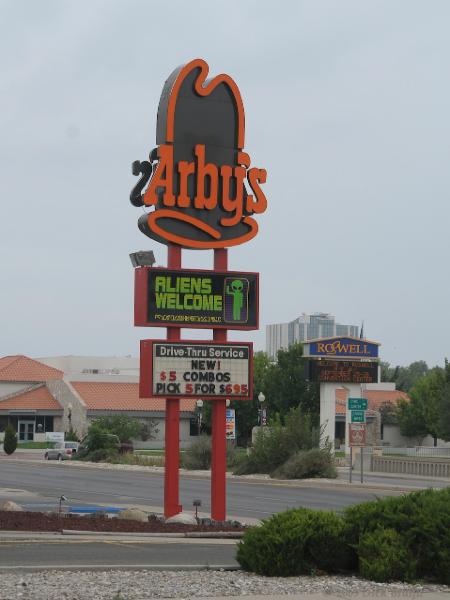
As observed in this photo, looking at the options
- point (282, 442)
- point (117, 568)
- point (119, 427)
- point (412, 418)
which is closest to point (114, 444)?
point (119, 427)

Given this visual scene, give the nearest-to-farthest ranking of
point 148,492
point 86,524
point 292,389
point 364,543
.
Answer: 1. point 364,543
2. point 86,524
3. point 148,492
4. point 292,389

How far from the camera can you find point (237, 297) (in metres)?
27.3

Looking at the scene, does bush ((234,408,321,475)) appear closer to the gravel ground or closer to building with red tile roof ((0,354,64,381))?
the gravel ground

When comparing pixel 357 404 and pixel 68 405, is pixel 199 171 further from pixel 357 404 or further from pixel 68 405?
pixel 68 405

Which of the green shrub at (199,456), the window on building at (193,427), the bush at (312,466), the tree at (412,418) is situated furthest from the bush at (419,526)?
the window on building at (193,427)

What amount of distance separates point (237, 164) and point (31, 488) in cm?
2022

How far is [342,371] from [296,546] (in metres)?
48.4

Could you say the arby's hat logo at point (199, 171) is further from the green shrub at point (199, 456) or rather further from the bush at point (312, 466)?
the green shrub at point (199, 456)

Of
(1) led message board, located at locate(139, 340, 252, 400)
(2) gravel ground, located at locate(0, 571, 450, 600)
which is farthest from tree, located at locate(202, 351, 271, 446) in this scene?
(2) gravel ground, located at locate(0, 571, 450, 600)

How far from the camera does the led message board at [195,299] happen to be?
86.9 feet

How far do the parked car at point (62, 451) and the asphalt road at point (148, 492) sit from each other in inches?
556

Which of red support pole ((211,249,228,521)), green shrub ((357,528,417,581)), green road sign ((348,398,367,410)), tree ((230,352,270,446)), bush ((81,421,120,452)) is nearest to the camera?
green shrub ((357,528,417,581))

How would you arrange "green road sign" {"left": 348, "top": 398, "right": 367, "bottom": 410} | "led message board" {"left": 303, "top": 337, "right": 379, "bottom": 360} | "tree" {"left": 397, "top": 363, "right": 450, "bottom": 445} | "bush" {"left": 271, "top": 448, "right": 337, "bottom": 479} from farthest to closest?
"tree" {"left": 397, "top": 363, "right": 450, "bottom": 445}
"led message board" {"left": 303, "top": 337, "right": 379, "bottom": 360}
"bush" {"left": 271, "top": 448, "right": 337, "bottom": 479}
"green road sign" {"left": 348, "top": 398, "right": 367, "bottom": 410}

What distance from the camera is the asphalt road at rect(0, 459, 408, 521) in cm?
3444
